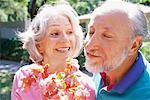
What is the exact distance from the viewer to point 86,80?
1.94 meters

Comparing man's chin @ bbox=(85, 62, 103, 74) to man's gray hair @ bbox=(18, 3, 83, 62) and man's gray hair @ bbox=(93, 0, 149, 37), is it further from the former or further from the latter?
man's gray hair @ bbox=(18, 3, 83, 62)

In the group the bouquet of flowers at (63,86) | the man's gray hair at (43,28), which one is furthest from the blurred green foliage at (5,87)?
the bouquet of flowers at (63,86)

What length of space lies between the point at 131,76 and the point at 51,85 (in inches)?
13.7

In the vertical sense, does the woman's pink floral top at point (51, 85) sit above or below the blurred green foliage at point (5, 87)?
above

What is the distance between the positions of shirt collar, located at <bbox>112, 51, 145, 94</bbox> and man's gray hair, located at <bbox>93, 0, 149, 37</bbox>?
0.41ft

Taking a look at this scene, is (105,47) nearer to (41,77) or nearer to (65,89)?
(65,89)

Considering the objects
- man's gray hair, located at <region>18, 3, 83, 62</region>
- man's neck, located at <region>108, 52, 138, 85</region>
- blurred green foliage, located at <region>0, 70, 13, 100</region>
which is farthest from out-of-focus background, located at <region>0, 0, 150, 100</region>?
man's neck, located at <region>108, 52, 138, 85</region>

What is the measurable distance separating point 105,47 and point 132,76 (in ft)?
0.53

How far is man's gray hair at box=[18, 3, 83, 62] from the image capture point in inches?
81.9

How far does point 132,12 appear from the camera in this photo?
1580 millimetres

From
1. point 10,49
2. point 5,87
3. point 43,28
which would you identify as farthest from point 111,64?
point 10,49

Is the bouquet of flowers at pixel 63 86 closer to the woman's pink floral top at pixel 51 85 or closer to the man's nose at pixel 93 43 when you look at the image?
the woman's pink floral top at pixel 51 85

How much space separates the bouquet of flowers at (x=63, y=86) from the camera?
1659mm

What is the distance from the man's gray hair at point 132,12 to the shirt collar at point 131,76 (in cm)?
12
